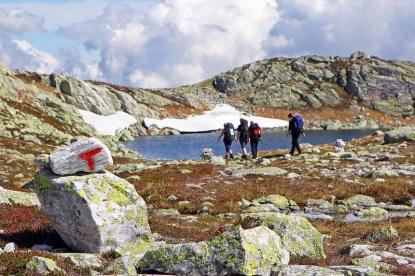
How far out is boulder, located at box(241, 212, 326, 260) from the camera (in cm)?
1265

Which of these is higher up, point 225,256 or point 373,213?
point 225,256

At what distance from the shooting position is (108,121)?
418 feet

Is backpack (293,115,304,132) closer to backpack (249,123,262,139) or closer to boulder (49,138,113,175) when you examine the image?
backpack (249,123,262,139)

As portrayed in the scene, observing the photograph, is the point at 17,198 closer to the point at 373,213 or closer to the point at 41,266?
the point at 41,266

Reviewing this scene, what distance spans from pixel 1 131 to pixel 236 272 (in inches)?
2533

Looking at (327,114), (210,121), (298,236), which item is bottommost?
(298,236)

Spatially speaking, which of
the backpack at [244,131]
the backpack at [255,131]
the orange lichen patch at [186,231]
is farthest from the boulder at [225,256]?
the backpack at [244,131]

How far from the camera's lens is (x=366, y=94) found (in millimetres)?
197375

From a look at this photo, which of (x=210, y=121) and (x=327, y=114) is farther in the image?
(x=327, y=114)

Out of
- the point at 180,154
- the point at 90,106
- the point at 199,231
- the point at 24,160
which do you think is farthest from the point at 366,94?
the point at 199,231

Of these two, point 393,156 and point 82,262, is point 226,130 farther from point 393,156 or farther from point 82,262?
point 82,262

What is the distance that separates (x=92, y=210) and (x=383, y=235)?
29.7ft

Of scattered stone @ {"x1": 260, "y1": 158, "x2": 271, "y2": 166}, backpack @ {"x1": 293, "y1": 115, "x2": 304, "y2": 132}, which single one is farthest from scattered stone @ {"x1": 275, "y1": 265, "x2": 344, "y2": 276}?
backpack @ {"x1": 293, "y1": 115, "x2": 304, "y2": 132}

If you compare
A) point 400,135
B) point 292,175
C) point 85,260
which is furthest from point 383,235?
point 400,135
